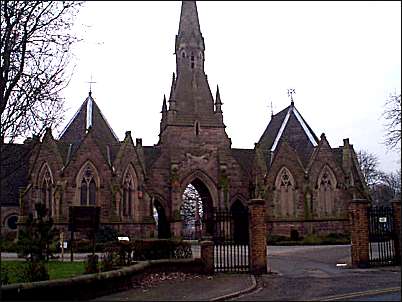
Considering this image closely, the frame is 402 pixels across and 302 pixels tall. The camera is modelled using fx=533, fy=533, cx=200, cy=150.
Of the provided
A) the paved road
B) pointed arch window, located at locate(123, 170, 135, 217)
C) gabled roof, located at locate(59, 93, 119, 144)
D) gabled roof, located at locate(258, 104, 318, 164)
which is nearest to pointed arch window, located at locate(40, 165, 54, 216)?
gabled roof, located at locate(59, 93, 119, 144)

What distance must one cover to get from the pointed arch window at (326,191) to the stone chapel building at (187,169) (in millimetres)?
80

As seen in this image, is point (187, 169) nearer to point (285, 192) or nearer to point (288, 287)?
point (285, 192)

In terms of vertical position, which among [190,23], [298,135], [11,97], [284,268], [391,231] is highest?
[190,23]

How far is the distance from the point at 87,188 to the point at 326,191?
18.6m

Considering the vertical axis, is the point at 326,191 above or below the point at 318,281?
above

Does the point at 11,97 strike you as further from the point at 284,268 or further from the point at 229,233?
the point at 284,268

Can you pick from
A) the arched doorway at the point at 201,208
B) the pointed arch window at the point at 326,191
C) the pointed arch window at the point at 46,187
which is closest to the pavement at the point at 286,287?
the arched doorway at the point at 201,208

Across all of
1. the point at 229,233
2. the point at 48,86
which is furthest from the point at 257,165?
the point at 48,86

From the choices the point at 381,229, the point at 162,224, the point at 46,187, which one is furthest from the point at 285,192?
the point at 381,229

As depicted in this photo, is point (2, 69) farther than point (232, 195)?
No

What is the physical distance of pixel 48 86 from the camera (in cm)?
1659

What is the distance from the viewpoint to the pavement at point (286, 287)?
1380 centimetres

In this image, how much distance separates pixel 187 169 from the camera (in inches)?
1740

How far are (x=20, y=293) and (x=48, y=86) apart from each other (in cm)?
684
